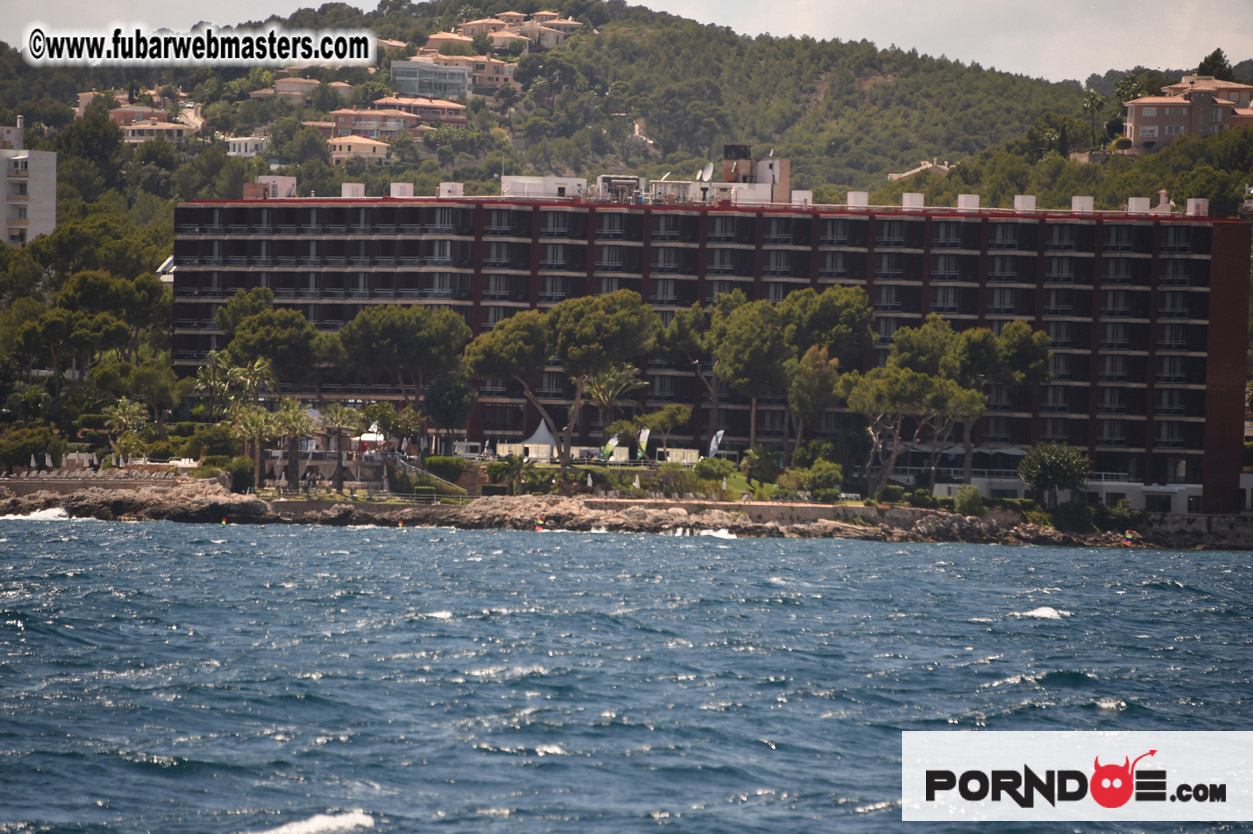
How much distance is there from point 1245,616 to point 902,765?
37913mm

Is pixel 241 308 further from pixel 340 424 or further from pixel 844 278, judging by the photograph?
pixel 844 278

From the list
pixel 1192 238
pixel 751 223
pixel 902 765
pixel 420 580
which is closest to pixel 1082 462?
pixel 1192 238

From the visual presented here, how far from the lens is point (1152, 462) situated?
4879 inches

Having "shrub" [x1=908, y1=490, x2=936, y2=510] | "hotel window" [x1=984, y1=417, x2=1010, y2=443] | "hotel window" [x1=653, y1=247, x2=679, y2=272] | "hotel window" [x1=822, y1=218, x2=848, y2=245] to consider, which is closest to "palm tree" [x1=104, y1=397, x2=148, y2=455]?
"hotel window" [x1=653, y1=247, x2=679, y2=272]

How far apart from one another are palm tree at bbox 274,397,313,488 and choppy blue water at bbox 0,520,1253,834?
30.0 metres

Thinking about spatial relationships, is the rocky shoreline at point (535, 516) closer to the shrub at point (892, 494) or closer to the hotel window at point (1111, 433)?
the shrub at point (892, 494)

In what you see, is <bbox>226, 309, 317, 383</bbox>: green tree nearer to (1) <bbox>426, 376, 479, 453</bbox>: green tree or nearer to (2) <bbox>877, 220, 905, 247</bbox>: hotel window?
(1) <bbox>426, 376, 479, 453</bbox>: green tree

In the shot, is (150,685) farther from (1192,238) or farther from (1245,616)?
(1192,238)

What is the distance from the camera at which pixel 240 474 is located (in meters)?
102

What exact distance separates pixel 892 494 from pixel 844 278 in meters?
24.0

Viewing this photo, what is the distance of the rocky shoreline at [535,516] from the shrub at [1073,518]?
1.32m

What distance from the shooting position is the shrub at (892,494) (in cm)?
11106

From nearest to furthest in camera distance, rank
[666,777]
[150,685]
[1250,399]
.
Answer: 1. [666,777]
2. [150,685]
3. [1250,399]

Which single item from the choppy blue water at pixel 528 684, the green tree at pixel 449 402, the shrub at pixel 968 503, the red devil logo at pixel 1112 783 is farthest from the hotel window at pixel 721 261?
the red devil logo at pixel 1112 783
